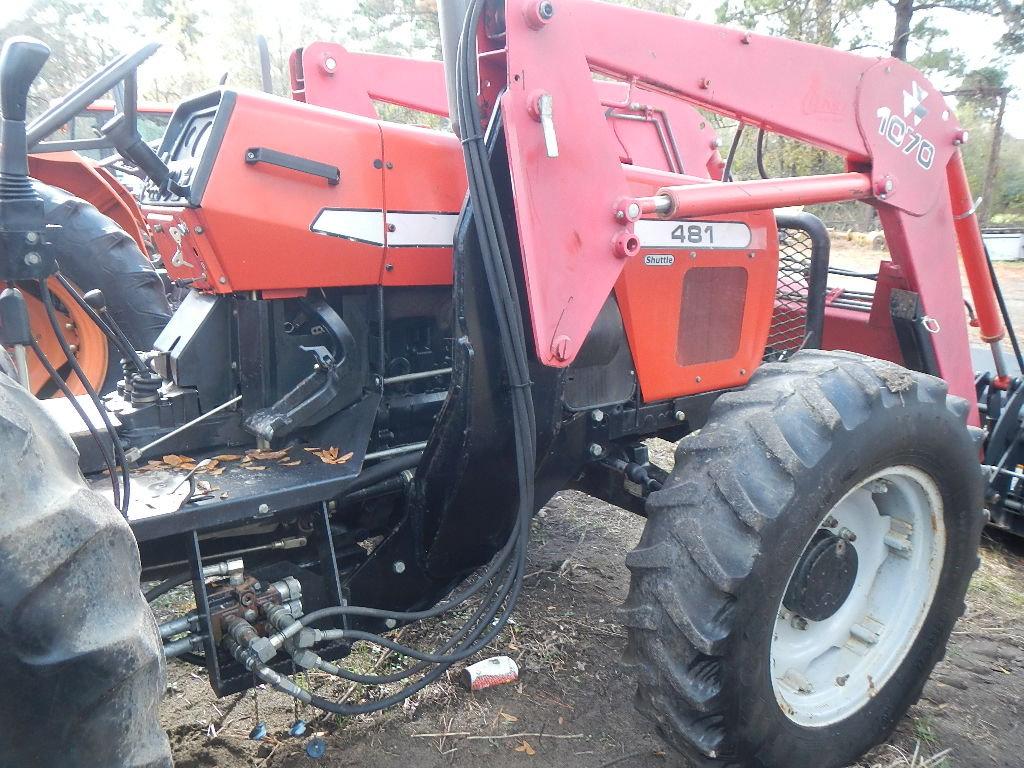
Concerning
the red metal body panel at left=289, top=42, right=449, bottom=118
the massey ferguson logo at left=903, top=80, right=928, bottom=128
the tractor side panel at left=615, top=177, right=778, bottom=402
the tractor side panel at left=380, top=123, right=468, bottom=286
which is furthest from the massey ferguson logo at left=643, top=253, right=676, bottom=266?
the red metal body panel at left=289, top=42, right=449, bottom=118

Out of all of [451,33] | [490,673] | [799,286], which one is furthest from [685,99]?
[490,673]

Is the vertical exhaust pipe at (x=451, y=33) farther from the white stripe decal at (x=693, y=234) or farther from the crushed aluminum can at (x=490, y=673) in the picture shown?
the crushed aluminum can at (x=490, y=673)

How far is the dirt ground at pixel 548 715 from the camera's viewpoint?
234 centimetres

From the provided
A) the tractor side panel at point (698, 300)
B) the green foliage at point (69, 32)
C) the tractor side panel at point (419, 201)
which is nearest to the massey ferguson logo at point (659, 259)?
the tractor side panel at point (698, 300)

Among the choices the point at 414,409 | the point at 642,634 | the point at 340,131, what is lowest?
the point at 642,634

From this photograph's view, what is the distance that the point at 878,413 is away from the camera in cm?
206

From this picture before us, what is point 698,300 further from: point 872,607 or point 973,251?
point 973,251

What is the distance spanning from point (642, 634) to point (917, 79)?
80.7 inches

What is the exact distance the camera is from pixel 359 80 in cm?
346

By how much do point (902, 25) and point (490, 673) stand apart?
17.7 meters

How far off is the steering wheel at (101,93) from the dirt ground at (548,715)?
64.1 inches

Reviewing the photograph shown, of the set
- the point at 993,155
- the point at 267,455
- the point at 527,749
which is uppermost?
the point at 993,155

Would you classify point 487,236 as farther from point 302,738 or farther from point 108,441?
point 302,738

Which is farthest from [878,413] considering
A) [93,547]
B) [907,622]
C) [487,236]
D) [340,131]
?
[93,547]
